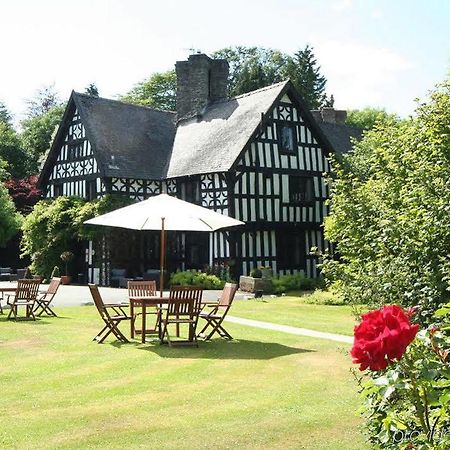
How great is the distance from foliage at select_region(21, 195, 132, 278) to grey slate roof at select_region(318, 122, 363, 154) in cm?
1216

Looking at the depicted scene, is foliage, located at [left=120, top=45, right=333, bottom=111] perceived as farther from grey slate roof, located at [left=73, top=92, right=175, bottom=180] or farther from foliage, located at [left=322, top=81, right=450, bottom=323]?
foliage, located at [left=322, top=81, right=450, bottom=323]

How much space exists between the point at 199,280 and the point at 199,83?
11546mm

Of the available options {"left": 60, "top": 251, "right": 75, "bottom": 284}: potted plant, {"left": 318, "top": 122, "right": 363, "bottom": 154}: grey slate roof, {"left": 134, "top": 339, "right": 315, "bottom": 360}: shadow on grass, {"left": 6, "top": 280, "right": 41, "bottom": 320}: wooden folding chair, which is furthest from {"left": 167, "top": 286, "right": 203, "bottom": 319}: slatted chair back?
{"left": 318, "top": 122, "right": 363, "bottom": 154}: grey slate roof

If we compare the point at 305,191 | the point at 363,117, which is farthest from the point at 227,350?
the point at 363,117

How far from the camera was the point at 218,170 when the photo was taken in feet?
82.0

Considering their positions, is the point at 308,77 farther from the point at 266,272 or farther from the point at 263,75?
the point at 266,272

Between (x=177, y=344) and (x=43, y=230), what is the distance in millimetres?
19492

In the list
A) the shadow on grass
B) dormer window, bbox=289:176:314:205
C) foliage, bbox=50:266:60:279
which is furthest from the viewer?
dormer window, bbox=289:176:314:205

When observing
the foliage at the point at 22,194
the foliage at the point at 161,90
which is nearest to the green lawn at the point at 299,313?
the foliage at the point at 22,194

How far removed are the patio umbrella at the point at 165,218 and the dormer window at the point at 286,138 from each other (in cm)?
1570

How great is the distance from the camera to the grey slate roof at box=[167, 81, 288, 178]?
2573 cm

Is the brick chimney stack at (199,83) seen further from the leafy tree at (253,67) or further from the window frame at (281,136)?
the leafy tree at (253,67)

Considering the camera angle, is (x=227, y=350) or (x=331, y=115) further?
(x=331, y=115)

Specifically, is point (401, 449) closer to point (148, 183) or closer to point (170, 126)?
Result: point (148, 183)
